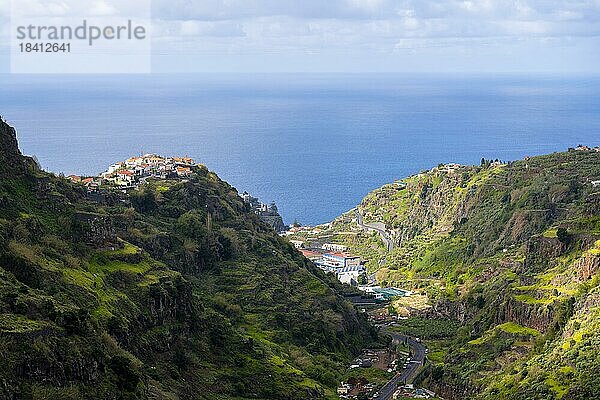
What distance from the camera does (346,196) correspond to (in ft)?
645

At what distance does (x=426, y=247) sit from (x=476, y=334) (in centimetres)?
4230

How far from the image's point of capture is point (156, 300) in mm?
Result: 49406

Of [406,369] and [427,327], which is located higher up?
[406,369]

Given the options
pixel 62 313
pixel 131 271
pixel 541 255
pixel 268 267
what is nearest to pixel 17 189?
pixel 131 271

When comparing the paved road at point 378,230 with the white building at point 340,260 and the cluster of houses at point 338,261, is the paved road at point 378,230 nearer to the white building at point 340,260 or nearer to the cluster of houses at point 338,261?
the cluster of houses at point 338,261

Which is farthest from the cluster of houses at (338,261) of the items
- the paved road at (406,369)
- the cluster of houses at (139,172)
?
the cluster of houses at (139,172)

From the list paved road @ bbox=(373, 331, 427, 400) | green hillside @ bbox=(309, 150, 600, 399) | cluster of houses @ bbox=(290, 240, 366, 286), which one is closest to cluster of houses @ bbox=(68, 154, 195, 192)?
cluster of houses @ bbox=(290, 240, 366, 286)

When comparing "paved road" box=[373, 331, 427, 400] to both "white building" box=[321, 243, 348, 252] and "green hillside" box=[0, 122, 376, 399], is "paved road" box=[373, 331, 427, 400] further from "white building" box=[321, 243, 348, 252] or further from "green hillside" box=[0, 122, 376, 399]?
"white building" box=[321, 243, 348, 252]

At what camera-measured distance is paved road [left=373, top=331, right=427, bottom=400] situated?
60.0 meters

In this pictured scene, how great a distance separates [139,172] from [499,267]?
120 ft

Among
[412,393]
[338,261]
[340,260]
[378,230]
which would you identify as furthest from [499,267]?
[378,230]

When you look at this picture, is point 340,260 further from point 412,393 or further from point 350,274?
point 412,393

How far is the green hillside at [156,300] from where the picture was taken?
115 ft

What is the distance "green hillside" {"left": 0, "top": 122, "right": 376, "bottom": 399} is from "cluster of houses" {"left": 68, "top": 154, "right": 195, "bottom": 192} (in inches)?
97.3
